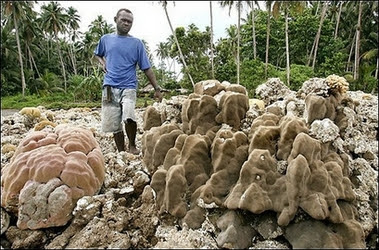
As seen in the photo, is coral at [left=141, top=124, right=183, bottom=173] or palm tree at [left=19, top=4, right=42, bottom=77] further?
palm tree at [left=19, top=4, right=42, bottom=77]

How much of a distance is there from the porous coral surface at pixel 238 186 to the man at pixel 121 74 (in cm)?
99

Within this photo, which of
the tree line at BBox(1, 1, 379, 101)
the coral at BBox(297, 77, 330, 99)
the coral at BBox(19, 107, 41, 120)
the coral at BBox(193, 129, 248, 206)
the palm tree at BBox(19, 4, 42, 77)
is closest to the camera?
the coral at BBox(193, 129, 248, 206)

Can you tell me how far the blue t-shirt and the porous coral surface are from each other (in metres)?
1.18

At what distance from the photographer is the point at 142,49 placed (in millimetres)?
4352

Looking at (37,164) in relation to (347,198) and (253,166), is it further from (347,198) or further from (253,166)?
(347,198)

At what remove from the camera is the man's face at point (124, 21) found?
416 centimetres

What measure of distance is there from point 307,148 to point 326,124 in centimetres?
29

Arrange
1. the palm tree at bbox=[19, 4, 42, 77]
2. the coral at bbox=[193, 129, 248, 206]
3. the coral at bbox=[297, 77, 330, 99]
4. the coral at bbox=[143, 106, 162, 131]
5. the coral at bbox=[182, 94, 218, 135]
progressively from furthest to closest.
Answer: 1. the palm tree at bbox=[19, 4, 42, 77]
2. the coral at bbox=[143, 106, 162, 131]
3. the coral at bbox=[182, 94, 218, 135]
4. the coral at bbox=[297, 77, 330, 99]
5. the coral at bbox=[193, 129, 248, 206]

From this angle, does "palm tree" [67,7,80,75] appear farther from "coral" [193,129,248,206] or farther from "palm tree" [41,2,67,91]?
"coral" [193,129,248,206]

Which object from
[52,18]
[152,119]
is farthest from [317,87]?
[52,18]

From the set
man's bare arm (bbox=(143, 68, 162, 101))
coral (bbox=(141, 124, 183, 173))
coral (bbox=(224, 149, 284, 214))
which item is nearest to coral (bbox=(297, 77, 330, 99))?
coral (bbox=(224, 149, 284, 214))

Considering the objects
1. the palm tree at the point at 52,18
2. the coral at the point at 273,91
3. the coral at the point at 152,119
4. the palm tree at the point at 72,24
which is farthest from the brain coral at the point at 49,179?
the palm tree at the point at 72,24

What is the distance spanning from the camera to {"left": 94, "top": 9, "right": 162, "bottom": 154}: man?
13.8 ft

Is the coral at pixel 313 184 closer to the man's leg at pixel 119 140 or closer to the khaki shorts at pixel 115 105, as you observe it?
the khaki shorts at pixel 115 105
